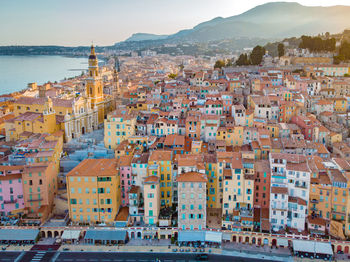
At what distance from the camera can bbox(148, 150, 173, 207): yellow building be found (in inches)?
1499

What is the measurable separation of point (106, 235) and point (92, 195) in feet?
14.9

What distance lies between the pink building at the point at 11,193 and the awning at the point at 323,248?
3152 cm

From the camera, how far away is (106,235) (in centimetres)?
3538

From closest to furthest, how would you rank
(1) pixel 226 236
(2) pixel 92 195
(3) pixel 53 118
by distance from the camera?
(1) pixel 226 236 → (2) pixel 92 195 → (3) pixel 53 118

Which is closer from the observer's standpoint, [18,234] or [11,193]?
[18,234]

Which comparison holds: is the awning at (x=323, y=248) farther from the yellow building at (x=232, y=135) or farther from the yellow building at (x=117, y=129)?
the yellow building at (x=117, y=129)

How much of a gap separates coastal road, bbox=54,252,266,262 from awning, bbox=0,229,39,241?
408 cm

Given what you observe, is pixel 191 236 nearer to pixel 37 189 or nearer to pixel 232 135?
pixel 232 135

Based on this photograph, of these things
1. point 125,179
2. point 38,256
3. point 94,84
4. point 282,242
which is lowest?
point 38,256

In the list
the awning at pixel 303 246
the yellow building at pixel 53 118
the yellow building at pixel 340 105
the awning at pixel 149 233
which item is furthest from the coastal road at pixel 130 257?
the yellow building at pixel 340 105

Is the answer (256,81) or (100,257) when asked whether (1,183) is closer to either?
(100,257)

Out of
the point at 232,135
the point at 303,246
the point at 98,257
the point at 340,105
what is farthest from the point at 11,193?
the point at 340,105

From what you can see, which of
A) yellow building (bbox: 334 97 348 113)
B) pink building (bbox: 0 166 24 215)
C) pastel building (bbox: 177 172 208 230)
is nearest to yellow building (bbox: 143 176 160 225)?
pastel building (bbox: 177 172 208 230)

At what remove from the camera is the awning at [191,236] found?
34.6m
